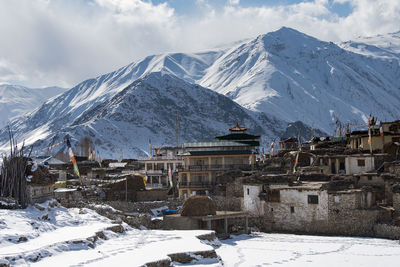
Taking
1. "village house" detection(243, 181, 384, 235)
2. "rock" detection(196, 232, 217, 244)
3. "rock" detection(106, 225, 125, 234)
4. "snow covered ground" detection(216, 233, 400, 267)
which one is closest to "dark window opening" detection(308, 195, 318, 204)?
"village house" detection(243, 181, 384, 235)

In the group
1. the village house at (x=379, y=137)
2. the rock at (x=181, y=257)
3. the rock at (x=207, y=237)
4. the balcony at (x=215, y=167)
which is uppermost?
the village house at (x=379, y=137)

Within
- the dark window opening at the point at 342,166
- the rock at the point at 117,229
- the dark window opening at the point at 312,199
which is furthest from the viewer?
the dark window opening at the point at 342,166

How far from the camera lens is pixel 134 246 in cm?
3494

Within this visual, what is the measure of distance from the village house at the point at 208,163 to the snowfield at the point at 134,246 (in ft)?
65.9

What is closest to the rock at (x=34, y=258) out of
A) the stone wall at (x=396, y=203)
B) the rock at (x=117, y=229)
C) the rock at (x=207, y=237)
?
the rock at (x=117, y=229)

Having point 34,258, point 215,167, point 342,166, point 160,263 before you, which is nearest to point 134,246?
point 160,263

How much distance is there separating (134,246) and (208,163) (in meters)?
39.6

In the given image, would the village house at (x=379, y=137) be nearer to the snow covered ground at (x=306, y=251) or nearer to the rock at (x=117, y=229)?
the snow covered ground at (x=306, y=251)

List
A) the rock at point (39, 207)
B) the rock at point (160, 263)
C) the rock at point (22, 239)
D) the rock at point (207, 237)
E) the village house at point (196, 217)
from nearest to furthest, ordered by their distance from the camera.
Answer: the rock at point (160, 263)
the rock at point (22, 239)
the rock at point (207, 237)
the rock at point (39, 207)
the village house at point (196, 217)

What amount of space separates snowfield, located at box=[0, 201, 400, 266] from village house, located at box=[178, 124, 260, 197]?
2010 cm

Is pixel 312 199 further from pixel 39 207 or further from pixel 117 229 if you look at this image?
pixel 39 207

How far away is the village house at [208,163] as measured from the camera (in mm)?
71000

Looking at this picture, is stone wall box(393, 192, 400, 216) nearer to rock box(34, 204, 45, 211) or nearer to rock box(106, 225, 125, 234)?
rock box(106, 225, 125, 234)

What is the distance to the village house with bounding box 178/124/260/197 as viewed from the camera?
71000 mm
